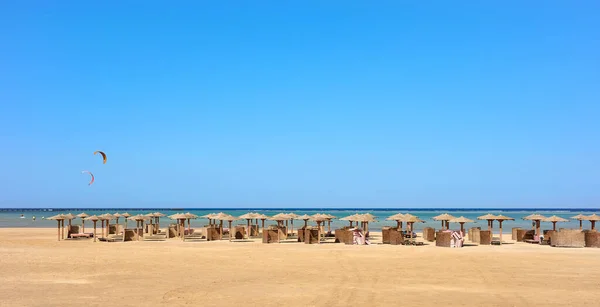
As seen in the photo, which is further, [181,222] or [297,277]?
[181,222]

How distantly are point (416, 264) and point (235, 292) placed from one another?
7.00 metres

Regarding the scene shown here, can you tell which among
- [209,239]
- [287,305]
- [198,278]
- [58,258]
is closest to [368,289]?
[287,305]

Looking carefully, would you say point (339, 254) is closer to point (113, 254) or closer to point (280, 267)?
point (280, 267)

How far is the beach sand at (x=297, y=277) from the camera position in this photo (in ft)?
36.1

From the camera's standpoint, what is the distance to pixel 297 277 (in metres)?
14.1

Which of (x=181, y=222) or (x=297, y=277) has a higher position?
(x=181, y=222)

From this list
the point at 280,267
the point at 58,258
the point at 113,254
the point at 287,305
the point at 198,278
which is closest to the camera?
the point at 287,305

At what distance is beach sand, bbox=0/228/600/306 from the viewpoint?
11016mm

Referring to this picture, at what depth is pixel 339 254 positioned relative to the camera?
66.2ft

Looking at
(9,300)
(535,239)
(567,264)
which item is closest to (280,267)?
(9,300)

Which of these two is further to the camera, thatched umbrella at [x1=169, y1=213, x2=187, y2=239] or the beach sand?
thatched umbrella at [x1=169, y1=213, x2=187, y2=239]

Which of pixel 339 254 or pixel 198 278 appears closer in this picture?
pixel 198 278

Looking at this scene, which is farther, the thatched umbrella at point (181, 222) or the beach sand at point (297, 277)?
the thatched umbrella at point (181, 222)

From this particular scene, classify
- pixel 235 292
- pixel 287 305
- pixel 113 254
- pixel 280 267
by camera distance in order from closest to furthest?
pixel 287 305, pixel 235 292, pixel 280 267, pixel 113 254
